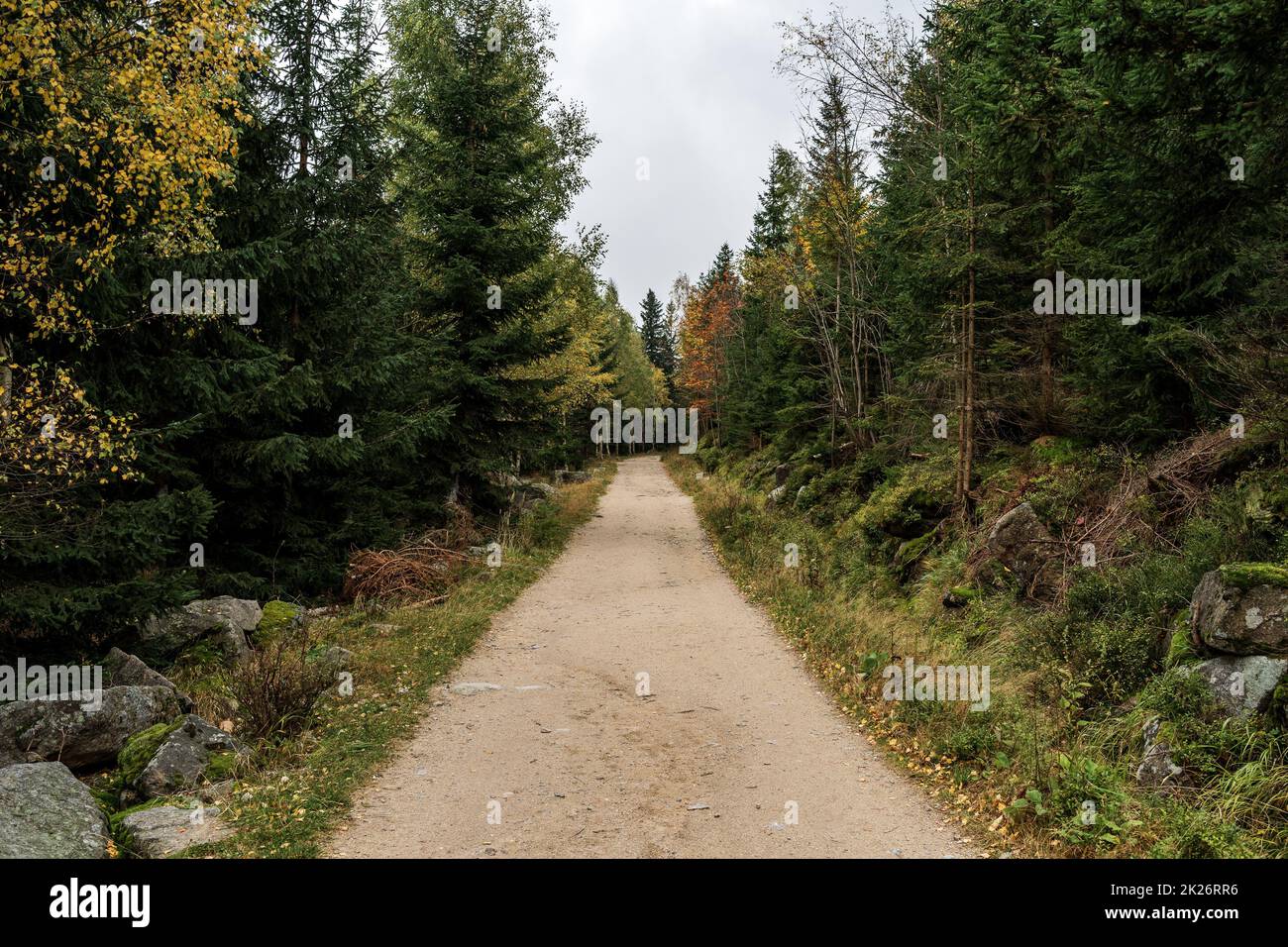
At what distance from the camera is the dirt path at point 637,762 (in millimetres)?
5102

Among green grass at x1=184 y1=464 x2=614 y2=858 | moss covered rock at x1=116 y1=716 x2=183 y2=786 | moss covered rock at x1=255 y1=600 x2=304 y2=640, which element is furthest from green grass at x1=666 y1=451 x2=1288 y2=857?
moss covered rock at x1=255 y1=600 x2=304 y2=640

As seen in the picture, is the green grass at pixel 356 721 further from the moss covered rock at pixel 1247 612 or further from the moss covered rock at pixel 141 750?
the moss covered rock at pixel 1247 612

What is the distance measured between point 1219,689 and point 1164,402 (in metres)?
4.81

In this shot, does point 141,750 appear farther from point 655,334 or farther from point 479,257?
point 655,334

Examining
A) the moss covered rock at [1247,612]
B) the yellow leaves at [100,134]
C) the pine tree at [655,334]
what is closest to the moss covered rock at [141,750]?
the yellow leaves at [100,134]

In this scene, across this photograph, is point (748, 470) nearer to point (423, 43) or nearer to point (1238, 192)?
point (423, 43)

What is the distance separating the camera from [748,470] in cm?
3078

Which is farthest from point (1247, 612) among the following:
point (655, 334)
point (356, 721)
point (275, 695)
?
point (655, 334)

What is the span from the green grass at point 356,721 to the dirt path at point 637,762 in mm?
257

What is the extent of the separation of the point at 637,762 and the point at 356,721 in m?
3.07

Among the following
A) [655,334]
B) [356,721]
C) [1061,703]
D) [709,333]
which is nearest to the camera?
[1061,703]

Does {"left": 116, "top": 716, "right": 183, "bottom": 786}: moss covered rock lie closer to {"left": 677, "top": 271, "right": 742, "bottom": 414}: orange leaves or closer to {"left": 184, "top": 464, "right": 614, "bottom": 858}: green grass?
{"left": 184, "top": 464, "right": 614, "bottom": 858}: green grass

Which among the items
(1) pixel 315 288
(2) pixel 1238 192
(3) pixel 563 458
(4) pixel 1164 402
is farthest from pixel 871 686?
(3) pixel 563 458

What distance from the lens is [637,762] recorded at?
655 centimetres
